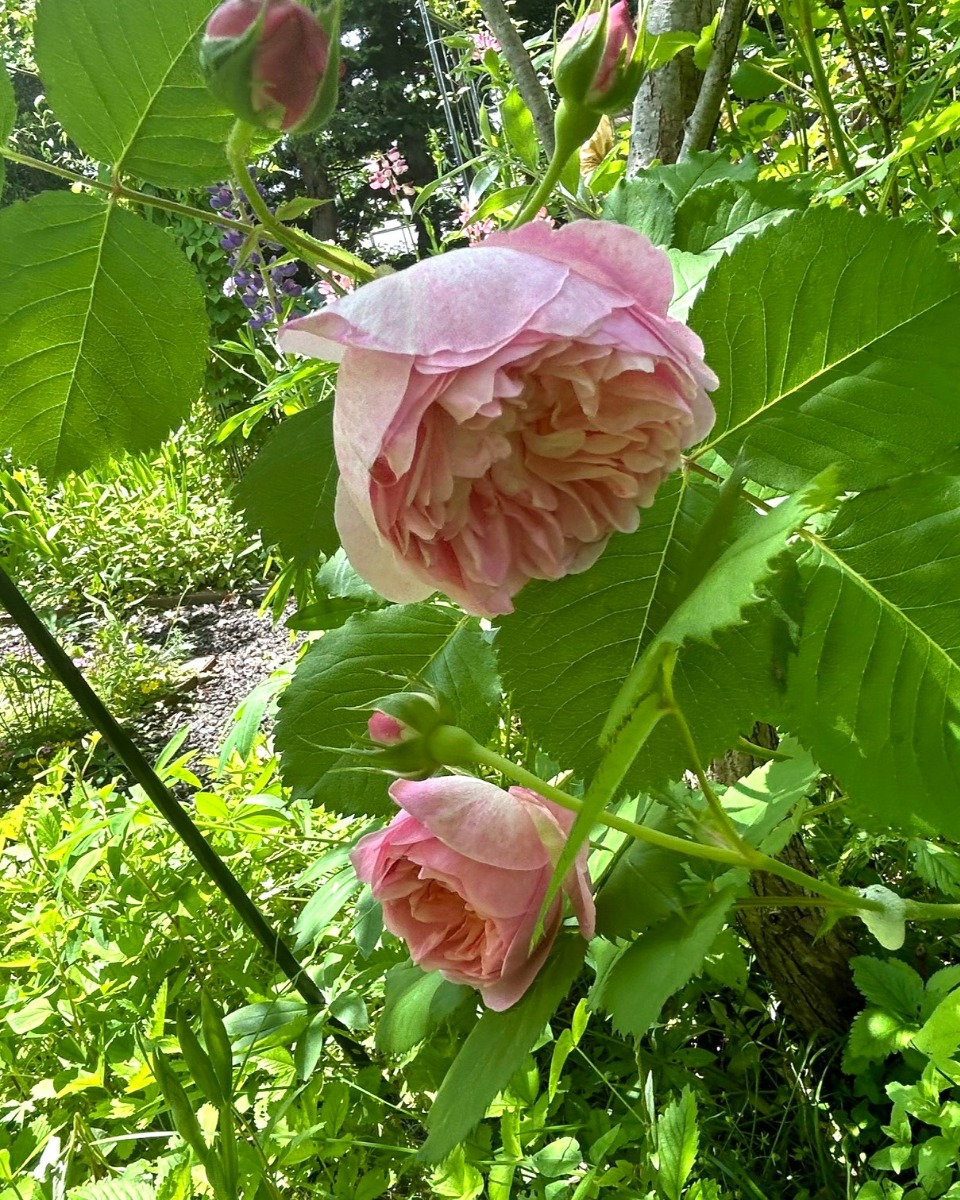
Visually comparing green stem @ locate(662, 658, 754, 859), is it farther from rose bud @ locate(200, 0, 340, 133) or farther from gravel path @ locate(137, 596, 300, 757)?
gravel path @ locate(137, 596, 300, 757)

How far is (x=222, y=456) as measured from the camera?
134 inches

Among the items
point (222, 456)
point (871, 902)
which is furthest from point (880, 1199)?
point (222, 456)

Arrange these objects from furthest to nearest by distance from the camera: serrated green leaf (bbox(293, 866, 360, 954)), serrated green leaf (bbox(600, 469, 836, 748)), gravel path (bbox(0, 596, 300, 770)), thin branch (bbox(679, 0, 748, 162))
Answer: gravel path (bbox(0, 596, 300, 770)) → serrated green leaf (bbox(293, 866, 360, 954)) → thin branch (bbox(679, 0, 748, 162)) → serrated green leaf (bbox(600, 469, 836, 748))

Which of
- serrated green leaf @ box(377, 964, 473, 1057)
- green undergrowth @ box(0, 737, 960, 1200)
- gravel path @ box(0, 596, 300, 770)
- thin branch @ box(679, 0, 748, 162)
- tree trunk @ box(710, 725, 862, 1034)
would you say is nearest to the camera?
serrated green leaf @ box(377, 964, 473, 1057)

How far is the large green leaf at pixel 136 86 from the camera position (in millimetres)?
290

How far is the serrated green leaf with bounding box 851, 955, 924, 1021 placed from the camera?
0.75m

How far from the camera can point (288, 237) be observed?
0.31m

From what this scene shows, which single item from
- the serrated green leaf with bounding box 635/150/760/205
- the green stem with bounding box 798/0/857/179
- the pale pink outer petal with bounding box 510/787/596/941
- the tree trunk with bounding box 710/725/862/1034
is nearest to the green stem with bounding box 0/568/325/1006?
the pale pink outer petal with bounding box 510/787/596/941

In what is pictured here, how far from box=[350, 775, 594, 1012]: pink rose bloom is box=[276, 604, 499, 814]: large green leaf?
0.12 ft

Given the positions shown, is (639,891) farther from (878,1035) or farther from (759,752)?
(878,1035)

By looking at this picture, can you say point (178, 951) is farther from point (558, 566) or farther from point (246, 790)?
point (558, 566)

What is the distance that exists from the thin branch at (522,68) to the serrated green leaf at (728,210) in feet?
0.77

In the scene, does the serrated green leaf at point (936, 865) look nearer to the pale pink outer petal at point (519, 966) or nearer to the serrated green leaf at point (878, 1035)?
the serrated green leaf at point (878, 1035)

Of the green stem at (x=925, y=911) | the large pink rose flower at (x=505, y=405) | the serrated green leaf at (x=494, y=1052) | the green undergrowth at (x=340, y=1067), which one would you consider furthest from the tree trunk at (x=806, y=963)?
the large pink rose flower at (x=505, y=405)
